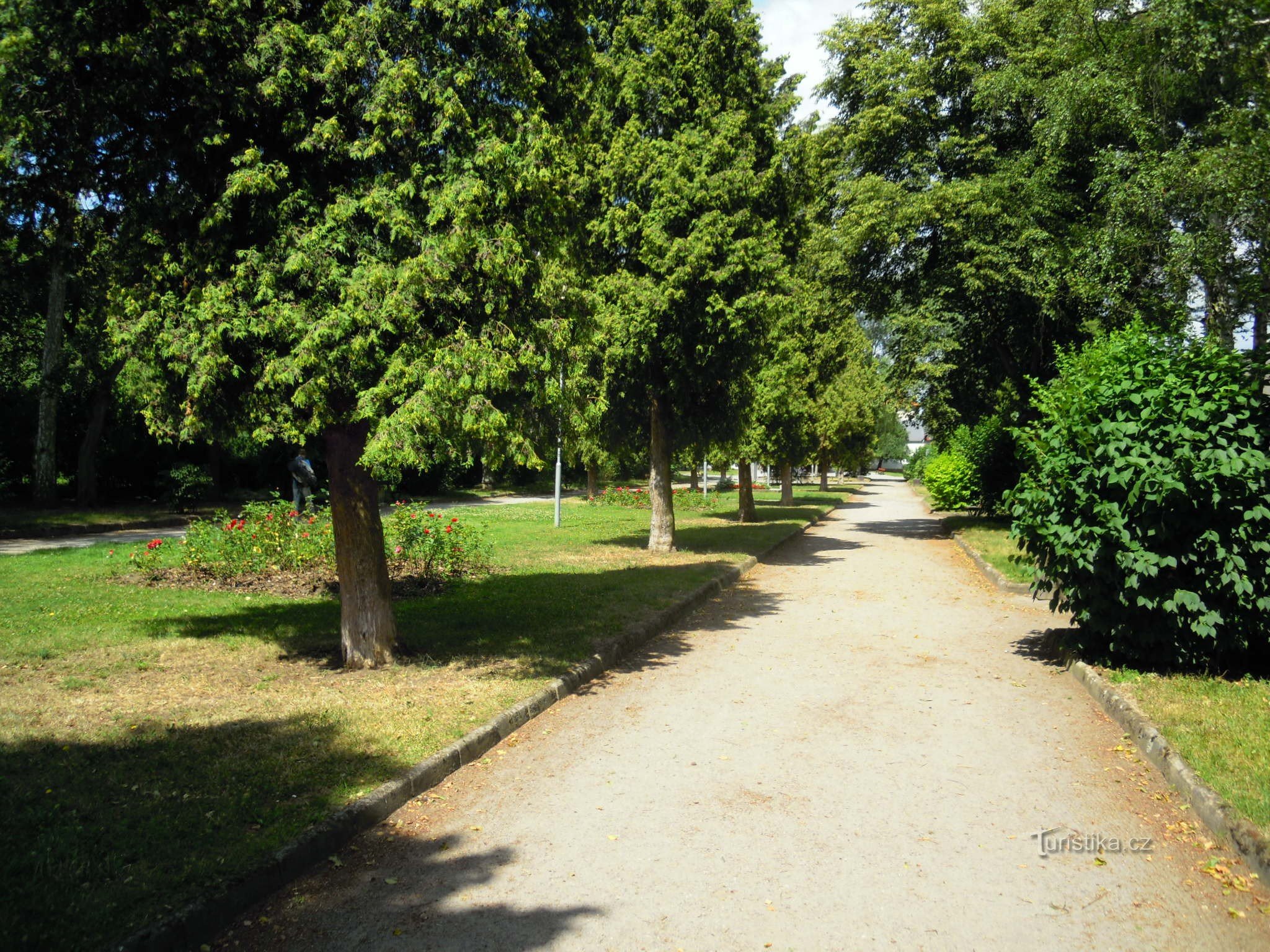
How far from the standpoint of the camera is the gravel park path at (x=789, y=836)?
3594 millimetres

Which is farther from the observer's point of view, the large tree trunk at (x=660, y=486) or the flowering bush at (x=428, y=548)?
the large tree trunk at (x=660, y=486)

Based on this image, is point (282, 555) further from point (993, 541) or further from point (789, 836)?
point (993, 541)

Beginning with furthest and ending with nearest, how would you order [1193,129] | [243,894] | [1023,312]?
1. [1023,312]
2. [1193,129]
3. [243,894]

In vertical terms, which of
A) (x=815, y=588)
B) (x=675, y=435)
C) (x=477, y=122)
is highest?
(x=477, y=122)

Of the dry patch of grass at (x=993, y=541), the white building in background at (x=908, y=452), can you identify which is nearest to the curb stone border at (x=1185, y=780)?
the dry patch of grass at (x=993, y=541)

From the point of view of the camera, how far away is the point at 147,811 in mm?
4406

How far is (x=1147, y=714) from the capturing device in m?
6.11

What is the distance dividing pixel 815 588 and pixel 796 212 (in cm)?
831

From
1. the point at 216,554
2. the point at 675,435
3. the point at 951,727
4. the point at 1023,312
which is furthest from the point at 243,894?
the point at 1023,312

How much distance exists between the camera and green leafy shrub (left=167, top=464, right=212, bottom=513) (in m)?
23.9

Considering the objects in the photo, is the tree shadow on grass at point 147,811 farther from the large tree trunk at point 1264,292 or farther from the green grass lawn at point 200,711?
the large tree trunk at point 1264,292

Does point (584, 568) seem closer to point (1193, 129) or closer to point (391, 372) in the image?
point (391, 372)

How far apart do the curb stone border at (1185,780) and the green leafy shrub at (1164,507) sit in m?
0.72

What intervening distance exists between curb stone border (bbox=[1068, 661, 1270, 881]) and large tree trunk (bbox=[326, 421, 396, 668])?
5.73m
